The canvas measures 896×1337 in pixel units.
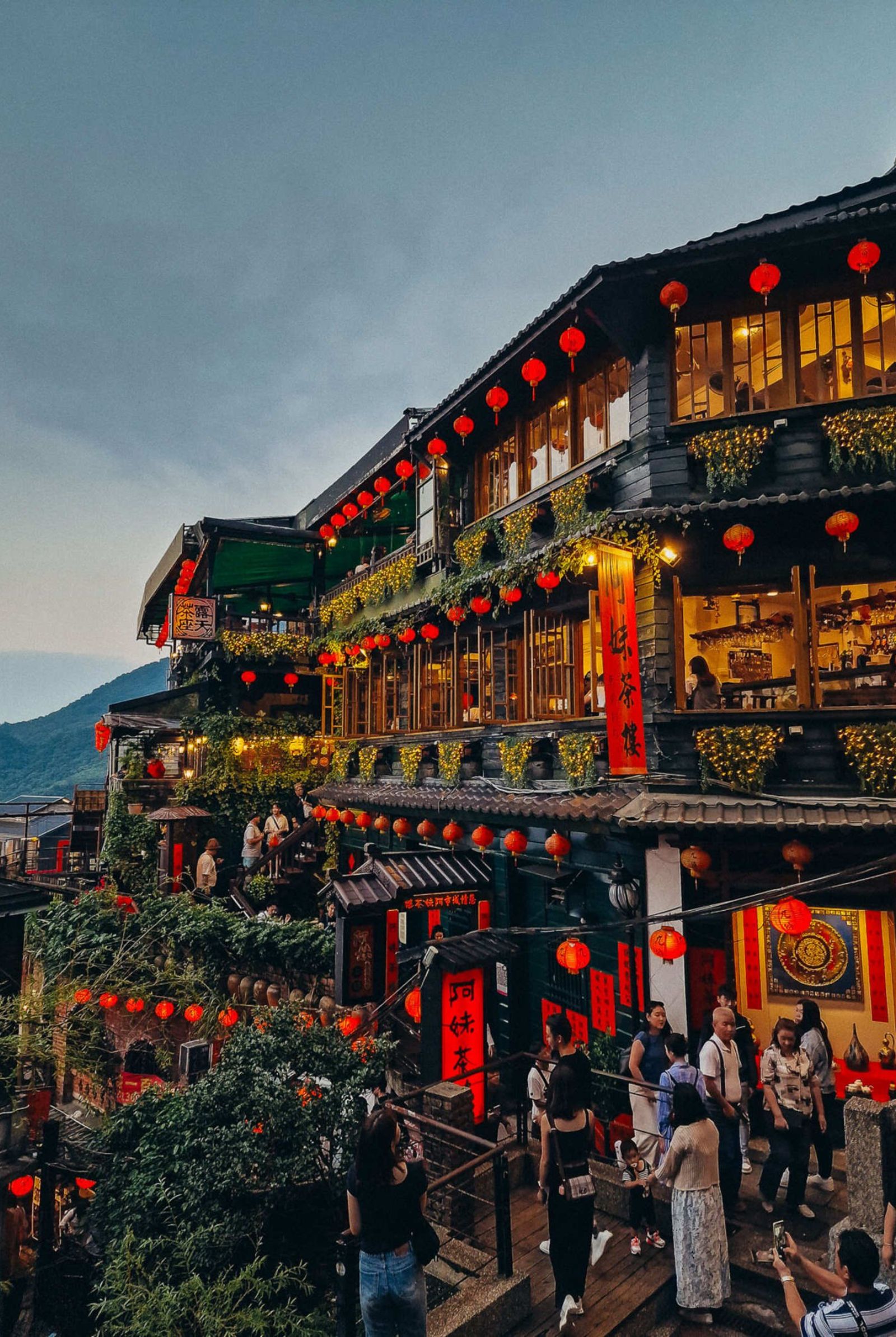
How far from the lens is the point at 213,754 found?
2467 cm

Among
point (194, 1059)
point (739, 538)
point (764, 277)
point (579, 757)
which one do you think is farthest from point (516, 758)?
point (194, 1059)

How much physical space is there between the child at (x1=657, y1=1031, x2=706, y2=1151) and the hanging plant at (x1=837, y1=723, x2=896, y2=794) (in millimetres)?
4445

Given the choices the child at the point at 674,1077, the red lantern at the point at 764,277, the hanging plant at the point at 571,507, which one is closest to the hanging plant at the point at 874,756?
the child at the point at 674,1077

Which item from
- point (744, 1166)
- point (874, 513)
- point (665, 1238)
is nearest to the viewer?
point (665, 1238)

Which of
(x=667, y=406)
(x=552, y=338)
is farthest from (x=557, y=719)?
(x=552, y=338)

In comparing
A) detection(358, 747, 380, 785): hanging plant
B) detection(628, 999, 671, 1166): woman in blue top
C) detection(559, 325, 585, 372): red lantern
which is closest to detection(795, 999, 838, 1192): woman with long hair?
detection(628, 999, 671, 1166): woman in blue top

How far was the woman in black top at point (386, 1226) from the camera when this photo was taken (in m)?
5.09

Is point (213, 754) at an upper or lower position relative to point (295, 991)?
upper

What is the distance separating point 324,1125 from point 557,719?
23.5ft

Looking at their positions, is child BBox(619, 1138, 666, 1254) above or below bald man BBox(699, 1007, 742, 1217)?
below

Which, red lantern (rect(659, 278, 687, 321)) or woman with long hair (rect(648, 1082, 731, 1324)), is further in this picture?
red lantern (rect(659, 278, 687, 321))

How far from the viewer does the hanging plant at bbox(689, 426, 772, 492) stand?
1091 cm

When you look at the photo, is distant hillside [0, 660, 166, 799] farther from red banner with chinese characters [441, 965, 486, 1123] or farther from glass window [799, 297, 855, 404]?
glass window [799, 297, 855, 404]

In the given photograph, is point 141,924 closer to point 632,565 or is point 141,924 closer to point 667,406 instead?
point 632,565
